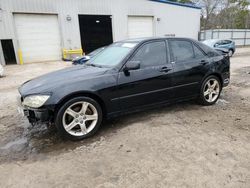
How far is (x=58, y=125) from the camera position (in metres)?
3.37

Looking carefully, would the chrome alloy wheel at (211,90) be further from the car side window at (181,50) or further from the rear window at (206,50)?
the car side window at (181,50)

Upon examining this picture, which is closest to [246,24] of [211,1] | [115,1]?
[211,1]

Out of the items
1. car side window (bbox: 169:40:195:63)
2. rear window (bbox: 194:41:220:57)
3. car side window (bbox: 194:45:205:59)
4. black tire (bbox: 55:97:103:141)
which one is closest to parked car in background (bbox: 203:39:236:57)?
rear window (bbox: 194:41:220:57)

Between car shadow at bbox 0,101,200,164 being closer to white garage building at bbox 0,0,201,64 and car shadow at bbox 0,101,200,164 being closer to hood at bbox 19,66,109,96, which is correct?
hood at bbox 19,66,109,96

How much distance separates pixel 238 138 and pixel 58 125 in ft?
9.09

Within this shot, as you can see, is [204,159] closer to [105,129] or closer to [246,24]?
[105,129]

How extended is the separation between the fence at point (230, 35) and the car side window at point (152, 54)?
23075 millimetres

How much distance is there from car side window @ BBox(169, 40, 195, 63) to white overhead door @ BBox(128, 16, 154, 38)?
637 inches

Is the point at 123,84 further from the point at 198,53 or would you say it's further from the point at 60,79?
the point at 198,53

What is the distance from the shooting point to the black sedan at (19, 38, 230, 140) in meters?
3.37

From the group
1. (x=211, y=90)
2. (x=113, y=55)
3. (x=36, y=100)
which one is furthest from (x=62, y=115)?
(x=211, y=90)

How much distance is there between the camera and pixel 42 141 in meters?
3.64

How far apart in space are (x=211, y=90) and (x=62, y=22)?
49.0ft

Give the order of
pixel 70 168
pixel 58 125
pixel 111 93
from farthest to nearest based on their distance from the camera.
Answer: pixel 111 93 < pixel 58 125 < pixel 70 168
